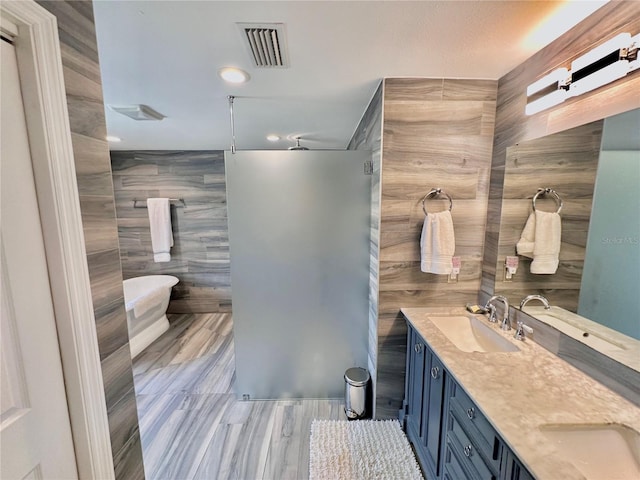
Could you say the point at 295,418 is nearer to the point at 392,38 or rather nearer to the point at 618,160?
the point at 618,160

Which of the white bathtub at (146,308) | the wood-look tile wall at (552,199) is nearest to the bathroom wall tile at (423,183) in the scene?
the wood-look tile wall at (552,199)

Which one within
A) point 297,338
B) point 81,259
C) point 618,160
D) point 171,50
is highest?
point 171,50

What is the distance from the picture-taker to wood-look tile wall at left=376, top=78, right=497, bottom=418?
1.72 meters

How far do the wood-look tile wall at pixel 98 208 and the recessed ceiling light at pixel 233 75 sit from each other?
686mm

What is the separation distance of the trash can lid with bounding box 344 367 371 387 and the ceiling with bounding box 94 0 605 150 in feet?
7.23

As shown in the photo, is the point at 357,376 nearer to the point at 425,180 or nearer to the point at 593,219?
the point at 425,180

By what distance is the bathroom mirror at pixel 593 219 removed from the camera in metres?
1.02

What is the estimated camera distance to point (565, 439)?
90 centimetres

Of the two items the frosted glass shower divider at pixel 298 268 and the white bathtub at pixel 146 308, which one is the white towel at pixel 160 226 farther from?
the frosted glass shower divider at pixel 298 268

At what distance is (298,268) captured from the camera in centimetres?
216

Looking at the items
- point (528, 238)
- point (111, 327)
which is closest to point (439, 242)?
point (528, 238)

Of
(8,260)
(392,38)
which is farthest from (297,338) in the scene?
(392,38)

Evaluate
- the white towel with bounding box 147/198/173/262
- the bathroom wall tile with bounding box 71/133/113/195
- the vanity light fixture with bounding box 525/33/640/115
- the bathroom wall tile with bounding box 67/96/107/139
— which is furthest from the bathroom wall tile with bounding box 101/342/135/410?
the white towel with bounding box 147/198/173/262

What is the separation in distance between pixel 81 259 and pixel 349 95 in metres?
1.85
